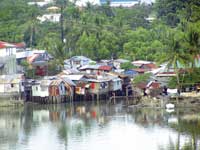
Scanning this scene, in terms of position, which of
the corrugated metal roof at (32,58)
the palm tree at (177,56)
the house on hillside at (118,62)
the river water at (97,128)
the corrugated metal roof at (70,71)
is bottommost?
the river water at (97,128)

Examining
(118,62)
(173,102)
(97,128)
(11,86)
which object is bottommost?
(97,128)

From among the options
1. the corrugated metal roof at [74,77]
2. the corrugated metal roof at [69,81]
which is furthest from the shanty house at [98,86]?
the corrugated metal roof at [69,81]

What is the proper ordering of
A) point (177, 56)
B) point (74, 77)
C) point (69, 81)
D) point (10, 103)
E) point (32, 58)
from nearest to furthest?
point (177, 56), point (10, 103), point (69, 81), point (74, 77), point (32, 58)

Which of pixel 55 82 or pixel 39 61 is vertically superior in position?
pixel 39 61

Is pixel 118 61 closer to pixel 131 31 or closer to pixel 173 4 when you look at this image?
pixel 131 31

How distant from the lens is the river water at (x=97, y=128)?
30.6 metres

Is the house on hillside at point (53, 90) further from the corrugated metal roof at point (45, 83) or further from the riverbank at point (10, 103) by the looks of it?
the riverbank at point (10, 103)

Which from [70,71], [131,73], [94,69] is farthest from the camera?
[131,73]

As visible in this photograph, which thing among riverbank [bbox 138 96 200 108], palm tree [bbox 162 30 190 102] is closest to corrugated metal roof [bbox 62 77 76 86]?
palm tree [bbox 162 30 190 102]

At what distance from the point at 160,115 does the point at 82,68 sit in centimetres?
1402

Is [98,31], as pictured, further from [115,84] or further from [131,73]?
[115,84]

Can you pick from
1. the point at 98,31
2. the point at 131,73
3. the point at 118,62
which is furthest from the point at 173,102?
the point at 98,31

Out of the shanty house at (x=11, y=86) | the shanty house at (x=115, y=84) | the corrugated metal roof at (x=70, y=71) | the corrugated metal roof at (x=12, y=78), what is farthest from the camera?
the corrugated metal roof at (x=70, y=71)

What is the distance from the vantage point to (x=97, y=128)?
3497 centimetres
